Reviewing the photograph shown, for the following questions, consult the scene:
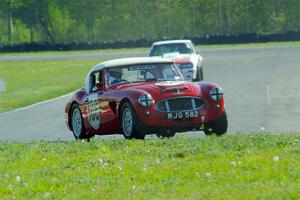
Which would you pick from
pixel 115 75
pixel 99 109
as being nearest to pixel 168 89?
pixel 99 109

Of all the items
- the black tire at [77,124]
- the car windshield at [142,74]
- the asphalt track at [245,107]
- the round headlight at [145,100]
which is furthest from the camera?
the asphalt track at [245,107]

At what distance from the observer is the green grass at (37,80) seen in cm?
3027

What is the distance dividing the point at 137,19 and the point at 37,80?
56.1 metres

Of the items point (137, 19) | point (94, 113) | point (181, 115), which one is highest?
point (181, 115)

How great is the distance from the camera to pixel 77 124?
1708 centimetres

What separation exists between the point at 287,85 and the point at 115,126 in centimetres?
1394

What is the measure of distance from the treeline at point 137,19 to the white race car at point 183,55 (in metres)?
56.0

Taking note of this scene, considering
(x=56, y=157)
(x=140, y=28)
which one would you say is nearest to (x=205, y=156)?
(x=56, y=157)

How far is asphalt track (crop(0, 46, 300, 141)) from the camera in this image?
18.0 metres

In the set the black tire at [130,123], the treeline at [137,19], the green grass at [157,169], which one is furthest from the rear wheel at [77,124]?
the treeline at [137,19]

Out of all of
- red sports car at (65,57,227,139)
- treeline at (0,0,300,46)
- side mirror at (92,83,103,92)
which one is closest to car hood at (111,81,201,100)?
red sports car at (65,57,227,139)

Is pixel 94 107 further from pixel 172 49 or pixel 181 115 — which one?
pixel 172 49

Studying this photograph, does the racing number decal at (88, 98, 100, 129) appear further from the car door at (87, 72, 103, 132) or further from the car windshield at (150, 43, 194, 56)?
the car windshield at (150, 43, 194, 56)

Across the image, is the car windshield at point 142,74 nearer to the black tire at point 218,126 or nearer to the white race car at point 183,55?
the black tire at point 218,126
